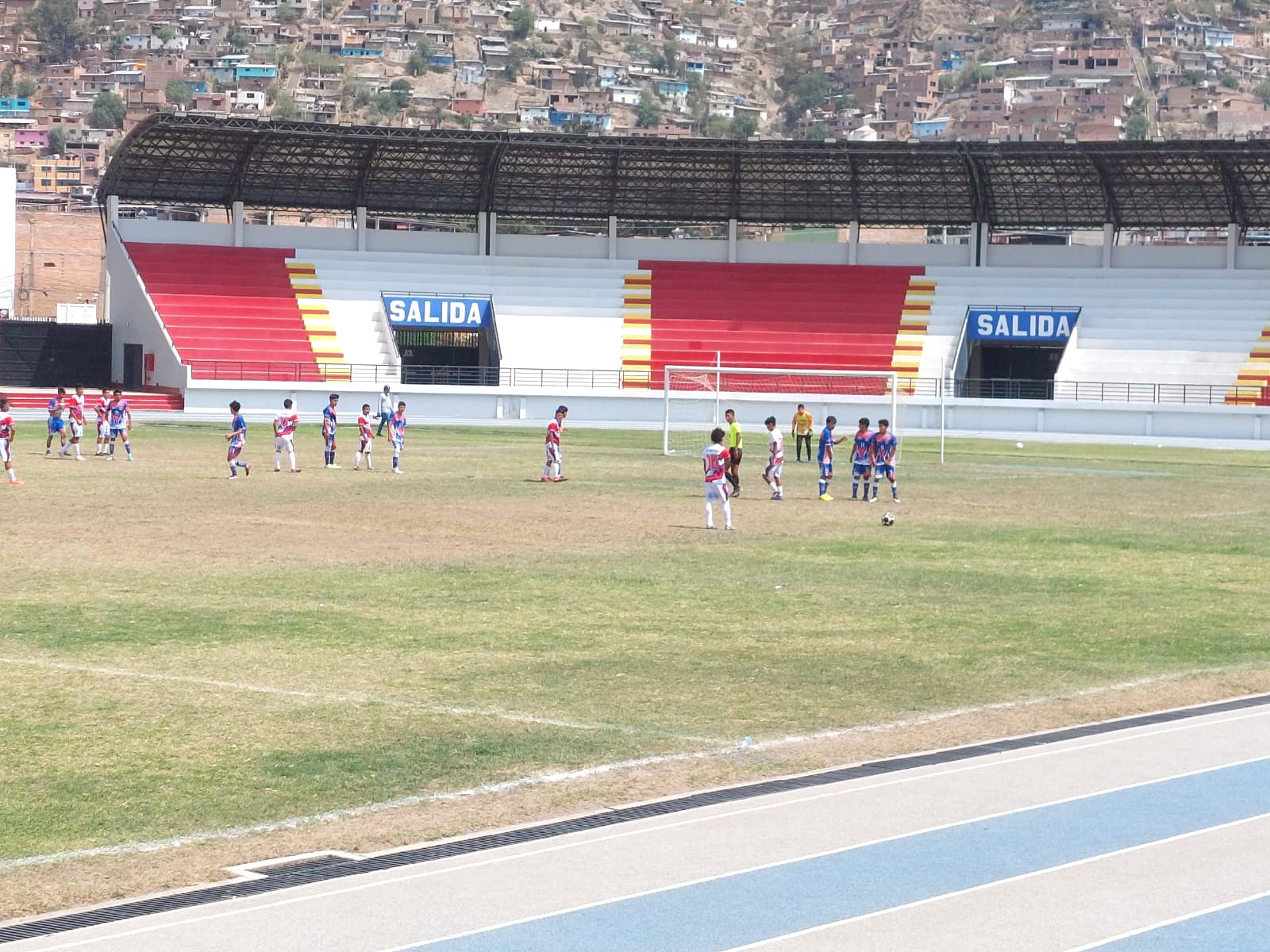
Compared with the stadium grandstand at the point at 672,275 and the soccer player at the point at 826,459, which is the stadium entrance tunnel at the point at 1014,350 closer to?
the stadium grandstand at the point at 672,275

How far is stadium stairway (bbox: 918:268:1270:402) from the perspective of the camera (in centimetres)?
6025

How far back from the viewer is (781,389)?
196 ft

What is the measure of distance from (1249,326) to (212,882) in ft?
192

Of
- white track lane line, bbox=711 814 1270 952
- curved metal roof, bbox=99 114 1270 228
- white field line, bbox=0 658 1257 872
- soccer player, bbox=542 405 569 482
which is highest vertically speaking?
curved metal roof, bbox=99 114 1270 228

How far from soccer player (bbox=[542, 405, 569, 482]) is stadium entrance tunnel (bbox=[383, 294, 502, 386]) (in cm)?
2556

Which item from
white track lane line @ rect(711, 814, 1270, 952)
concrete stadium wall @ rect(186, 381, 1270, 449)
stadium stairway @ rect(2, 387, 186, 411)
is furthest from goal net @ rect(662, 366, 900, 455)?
white track lane line @ rect(711, 814, 1270, 952)

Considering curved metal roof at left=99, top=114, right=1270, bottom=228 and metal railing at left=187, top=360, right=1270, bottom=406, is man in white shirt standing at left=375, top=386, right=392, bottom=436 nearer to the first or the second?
metal railing at left=187, top=360, right=1270, bottom=406

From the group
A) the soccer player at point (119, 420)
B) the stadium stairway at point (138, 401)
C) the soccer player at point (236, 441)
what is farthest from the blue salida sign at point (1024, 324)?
the soccer player at point (236, 441)

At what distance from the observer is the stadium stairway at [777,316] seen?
6172cm

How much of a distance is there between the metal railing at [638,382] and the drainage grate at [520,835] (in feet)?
151

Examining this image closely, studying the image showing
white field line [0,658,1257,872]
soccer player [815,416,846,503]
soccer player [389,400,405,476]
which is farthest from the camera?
soccer player [389,400,405,476]

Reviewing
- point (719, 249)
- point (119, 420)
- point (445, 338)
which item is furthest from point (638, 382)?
point (119, 420)

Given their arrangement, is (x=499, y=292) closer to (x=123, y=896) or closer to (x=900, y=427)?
(x=900, y=427)

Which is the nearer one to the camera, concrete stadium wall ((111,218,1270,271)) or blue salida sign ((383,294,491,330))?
blue salida sign ((383,294,491,330))
